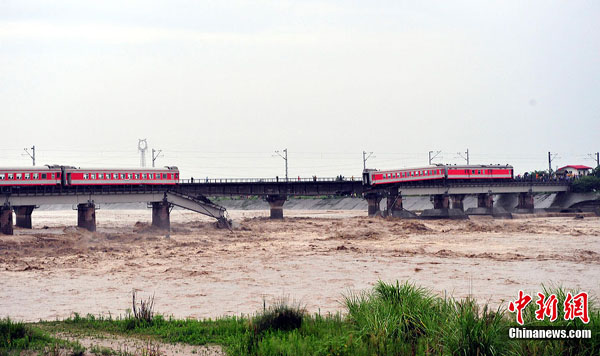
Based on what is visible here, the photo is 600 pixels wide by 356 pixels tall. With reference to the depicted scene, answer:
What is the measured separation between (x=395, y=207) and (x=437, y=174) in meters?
8.26

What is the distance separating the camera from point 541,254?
42.0 metres

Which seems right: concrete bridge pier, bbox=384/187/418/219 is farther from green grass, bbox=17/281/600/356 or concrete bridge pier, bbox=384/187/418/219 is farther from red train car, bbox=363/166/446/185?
green grass, bbox=17/281/600/356

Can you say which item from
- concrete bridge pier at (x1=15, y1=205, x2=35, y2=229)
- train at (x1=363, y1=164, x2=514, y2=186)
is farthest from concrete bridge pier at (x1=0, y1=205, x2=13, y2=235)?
train at (x1=363, y1=164, x2=514, y2=186)

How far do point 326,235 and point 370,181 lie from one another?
907 inches

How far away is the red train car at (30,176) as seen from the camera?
57719 millimetres

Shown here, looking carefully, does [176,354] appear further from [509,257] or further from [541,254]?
[541,254]

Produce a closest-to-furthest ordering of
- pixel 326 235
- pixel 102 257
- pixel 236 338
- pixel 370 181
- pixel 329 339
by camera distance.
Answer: pixel 329 339 < pixel 236 338 < pixel 102 257 < pixel 326 235 < pixel 370 181

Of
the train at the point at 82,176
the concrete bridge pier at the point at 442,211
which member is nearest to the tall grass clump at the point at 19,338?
the train at the point at 82,176

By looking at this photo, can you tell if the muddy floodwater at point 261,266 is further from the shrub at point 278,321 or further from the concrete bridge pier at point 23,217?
the shrub at point 278,321

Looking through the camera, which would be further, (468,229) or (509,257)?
(468,229)

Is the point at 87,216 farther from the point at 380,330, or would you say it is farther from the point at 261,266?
the point at 380,330

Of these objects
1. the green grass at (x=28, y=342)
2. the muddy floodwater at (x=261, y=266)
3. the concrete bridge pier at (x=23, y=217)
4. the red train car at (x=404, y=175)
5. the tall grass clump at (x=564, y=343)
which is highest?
the red train car at (x=404, y=175)

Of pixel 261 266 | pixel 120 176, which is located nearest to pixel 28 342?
pixel 261 266

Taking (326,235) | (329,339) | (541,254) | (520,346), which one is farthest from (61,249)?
(520,346)
